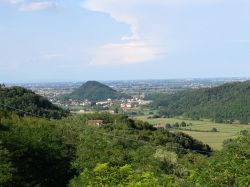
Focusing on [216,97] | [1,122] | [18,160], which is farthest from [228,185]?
[216,97]

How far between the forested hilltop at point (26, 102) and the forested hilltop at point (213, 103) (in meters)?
54.0

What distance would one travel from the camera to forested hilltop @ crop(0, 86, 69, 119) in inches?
3100

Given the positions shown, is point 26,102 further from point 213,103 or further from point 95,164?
point 213,103

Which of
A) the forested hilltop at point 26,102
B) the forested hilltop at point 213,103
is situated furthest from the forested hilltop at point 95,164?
the forested hilltop at point 213,103

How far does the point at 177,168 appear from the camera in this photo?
132 ft

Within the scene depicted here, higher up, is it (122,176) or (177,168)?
(122,176)

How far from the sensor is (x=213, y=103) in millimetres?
148125

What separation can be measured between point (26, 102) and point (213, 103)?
8094cm

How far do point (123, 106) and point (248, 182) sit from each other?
148m

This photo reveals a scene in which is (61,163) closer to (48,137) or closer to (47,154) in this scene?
(47,154)

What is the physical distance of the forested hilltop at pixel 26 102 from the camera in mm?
78750

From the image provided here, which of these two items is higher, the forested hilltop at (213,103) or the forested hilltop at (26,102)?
the forested hilltop at (26,102)

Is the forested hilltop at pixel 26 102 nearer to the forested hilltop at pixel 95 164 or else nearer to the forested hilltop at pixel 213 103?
the forested hilltop at pixel 95 164

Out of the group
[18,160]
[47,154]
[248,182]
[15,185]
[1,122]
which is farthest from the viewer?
[1,122]
